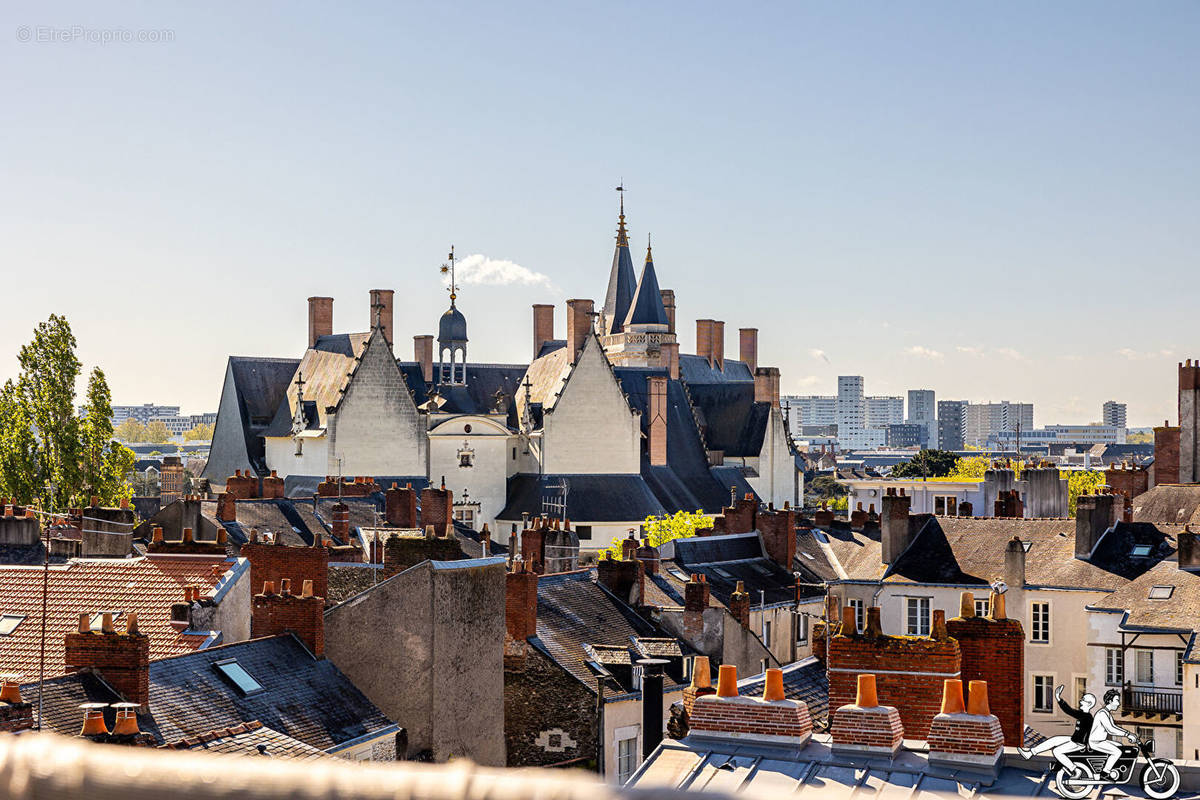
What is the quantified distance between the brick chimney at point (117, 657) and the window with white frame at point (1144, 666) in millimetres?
20736

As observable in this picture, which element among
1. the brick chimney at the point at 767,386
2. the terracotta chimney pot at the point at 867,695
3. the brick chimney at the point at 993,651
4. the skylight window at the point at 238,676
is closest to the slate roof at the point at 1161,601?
the brick chimney at the point at 993,651

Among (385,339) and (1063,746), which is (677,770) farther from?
(385,339)

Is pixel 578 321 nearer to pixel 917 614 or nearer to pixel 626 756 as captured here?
pixel 917 614

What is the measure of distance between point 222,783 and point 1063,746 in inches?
295

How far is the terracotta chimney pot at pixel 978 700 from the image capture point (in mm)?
9484

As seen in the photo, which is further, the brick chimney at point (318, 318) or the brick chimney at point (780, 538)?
the brick chimney at point (318, 318)

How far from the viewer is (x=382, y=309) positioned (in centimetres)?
6297

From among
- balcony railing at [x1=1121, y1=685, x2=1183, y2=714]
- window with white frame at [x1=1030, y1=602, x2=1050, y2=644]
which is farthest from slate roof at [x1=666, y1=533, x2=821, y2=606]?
balcony railing at [x1=1121, y1=685, x2=1183, y2=714]

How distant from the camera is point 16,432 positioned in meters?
45.4

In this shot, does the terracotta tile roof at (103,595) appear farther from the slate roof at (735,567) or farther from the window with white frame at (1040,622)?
the window with white frame at (1040,622)

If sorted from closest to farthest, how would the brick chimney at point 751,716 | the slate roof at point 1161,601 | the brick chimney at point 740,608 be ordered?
the brick chimney at point 751,716
the brick chimney at point 740,608
the slate roof at point 1161,601

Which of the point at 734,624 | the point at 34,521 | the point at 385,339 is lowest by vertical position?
the point at 734,624

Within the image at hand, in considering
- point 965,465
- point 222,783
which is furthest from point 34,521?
point 965,465

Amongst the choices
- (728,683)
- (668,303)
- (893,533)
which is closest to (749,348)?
(668,303)
